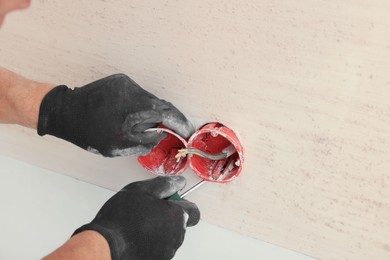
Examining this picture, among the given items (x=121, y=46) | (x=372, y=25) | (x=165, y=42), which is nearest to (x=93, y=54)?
(x=121, y=46)

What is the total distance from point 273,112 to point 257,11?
23 cm

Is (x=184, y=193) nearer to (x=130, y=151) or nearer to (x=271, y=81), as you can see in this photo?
(x=130, y=151)

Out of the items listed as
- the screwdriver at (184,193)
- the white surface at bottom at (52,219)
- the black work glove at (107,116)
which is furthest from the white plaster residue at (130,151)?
the white surface at bottom at (52,219)

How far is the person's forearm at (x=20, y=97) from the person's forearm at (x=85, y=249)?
300 millimetres

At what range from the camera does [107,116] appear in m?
0.99

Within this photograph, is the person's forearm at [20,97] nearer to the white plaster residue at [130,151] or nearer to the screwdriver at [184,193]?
the white plaster residue at [130,151]

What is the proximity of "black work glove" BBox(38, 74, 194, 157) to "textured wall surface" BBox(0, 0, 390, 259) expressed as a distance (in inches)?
4.2

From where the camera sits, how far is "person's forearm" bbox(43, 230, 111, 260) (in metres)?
0.91

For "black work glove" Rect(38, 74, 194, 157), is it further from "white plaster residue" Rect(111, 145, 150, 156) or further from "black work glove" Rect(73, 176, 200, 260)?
"black work glove" Rect(73, 176, 200, 260)

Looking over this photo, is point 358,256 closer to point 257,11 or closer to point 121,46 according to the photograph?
point 257,11

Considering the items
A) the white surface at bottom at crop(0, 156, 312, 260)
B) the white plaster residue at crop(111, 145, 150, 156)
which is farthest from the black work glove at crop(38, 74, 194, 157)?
the white surface at bottom at crop(0, 156, 312, 260)

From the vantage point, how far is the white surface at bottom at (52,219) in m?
1.30

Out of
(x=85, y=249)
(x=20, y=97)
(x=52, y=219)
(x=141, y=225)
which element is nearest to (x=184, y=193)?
(x=141, y=225)

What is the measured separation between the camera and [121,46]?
1.08 m
